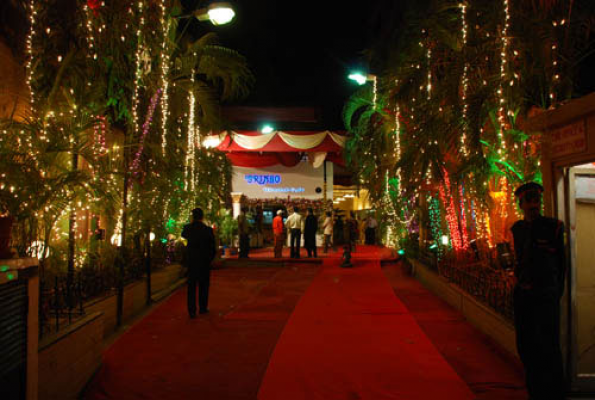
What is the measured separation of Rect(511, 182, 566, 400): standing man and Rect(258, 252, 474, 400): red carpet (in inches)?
28.2

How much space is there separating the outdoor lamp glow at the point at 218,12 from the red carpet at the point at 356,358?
604 centimetres

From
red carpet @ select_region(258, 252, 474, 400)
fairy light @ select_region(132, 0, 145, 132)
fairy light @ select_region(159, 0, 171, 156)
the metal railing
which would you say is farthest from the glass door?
fairy light @ select_region(159, 0, 171, 156)

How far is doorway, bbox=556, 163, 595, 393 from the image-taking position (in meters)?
4.11

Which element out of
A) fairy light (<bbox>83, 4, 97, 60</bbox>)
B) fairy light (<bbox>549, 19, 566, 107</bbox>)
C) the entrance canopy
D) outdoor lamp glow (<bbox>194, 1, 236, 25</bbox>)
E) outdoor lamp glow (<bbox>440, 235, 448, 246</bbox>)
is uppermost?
outdoor lamp glow (<bbox>194, 1, 236, 25</bbox>)

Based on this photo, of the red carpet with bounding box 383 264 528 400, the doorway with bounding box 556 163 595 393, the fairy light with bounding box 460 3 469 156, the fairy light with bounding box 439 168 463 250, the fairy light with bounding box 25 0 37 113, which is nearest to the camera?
the doorway with bounding box 556 163 595 393

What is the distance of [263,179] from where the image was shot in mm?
20203

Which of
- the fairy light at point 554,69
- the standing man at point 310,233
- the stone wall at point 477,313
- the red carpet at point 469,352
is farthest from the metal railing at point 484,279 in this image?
the standing man at point 310,233

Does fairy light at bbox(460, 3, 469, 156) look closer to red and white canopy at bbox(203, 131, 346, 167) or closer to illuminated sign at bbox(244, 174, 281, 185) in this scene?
red and white canopy at bbox(203, 131, 346, 167)

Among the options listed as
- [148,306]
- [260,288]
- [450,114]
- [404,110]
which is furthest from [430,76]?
[148,306]

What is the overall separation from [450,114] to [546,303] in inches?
177

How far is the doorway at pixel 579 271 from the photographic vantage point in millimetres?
4105

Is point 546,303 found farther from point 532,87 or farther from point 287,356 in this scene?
point 532,87

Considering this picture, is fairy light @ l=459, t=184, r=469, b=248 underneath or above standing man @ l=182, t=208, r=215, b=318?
above

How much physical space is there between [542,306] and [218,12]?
826cm
